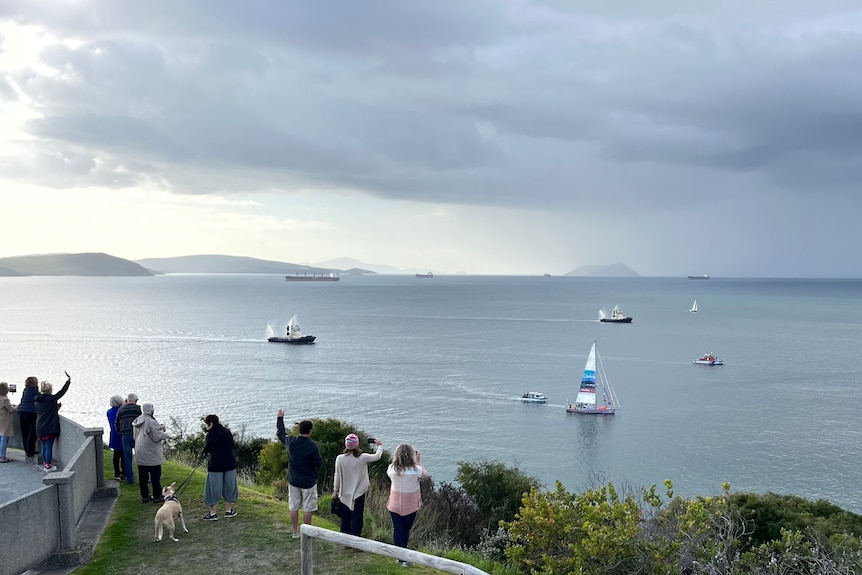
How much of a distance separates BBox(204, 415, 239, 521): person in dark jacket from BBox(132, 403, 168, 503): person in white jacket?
1244 mm

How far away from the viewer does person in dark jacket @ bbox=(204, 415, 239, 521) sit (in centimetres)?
1076

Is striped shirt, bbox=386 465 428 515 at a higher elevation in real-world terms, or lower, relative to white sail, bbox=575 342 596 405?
higher

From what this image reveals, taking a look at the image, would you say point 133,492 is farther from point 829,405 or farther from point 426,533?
point 829,405

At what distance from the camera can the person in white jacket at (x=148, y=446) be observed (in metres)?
11.6

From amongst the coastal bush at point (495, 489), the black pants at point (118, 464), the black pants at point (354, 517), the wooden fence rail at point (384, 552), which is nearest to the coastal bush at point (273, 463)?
the coastal bush at point (495, 489)

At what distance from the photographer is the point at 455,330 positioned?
12225 cm

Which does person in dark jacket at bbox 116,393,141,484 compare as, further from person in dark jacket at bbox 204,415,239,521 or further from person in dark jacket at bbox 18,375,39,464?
person in dark jacket at bbox 18,375,39,464

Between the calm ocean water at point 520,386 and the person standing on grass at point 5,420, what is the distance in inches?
1141

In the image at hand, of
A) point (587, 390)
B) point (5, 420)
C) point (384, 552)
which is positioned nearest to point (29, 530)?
point (384, 552)

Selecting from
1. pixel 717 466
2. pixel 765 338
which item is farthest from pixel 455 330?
pixel 717 466

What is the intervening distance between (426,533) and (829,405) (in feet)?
204

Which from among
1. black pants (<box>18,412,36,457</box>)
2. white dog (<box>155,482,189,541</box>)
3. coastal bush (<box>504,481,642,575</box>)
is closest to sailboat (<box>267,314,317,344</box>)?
black pants (<box>18,412,36,457</box>)

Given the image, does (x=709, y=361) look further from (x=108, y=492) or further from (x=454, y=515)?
(x=108, y=492)

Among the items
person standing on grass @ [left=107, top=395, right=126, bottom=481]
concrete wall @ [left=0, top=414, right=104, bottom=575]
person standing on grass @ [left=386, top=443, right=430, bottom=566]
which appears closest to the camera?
concrete wall @ [left=0, top=414, right=104, bottom=575]
